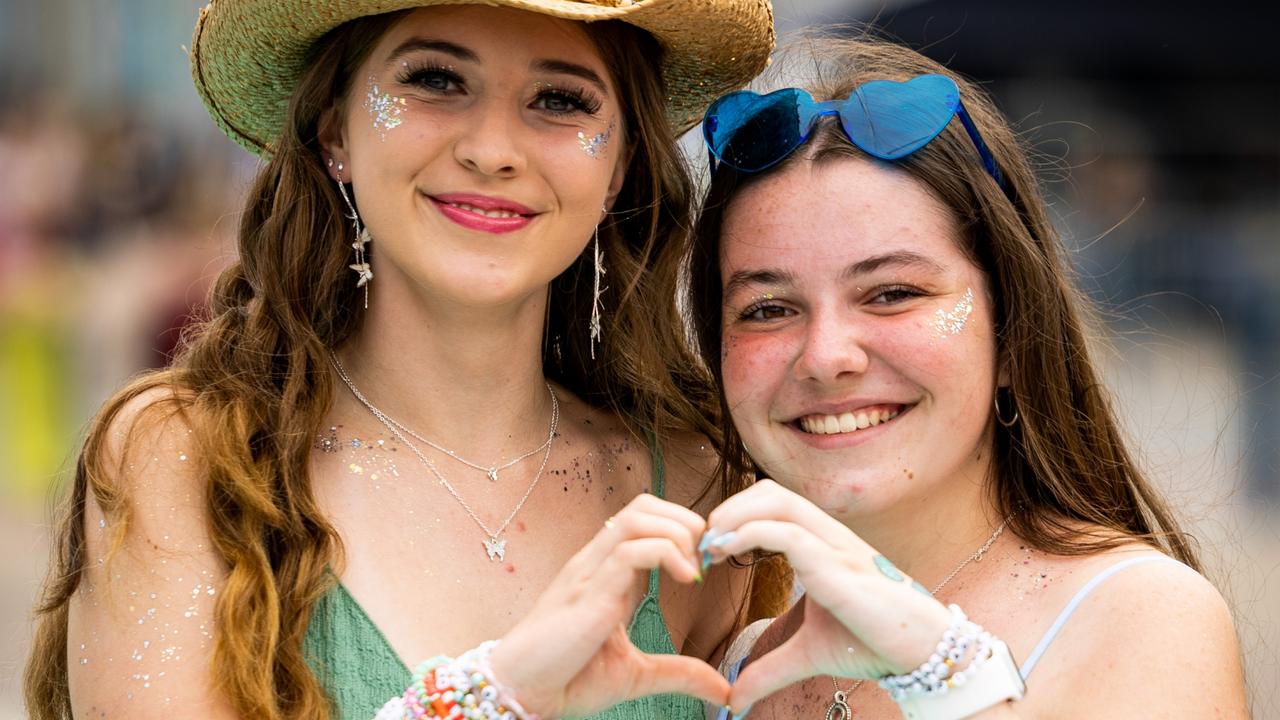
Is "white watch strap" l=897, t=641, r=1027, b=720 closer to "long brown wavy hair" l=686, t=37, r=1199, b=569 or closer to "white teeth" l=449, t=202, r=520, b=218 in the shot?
"long brown wavy hair" l=686, t=37, r=1199, b=569

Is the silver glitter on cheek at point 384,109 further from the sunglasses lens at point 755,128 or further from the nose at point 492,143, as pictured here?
the sunglasses lens at point 755,128

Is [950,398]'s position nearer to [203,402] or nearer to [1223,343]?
[203,402]

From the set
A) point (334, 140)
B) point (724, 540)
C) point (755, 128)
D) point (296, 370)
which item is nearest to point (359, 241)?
point (334, 140)

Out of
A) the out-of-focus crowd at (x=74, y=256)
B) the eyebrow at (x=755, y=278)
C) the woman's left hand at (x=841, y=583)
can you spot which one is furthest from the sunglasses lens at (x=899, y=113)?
the out-of-focus crowd at (x=74, y=256)

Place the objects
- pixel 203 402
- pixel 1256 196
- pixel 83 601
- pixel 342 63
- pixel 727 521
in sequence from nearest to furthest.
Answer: pixel 727 521 → pixel 83 601 → pixel 203 402 → pixel 342 63 → pixel 1256 196

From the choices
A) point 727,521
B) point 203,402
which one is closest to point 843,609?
point 727,521

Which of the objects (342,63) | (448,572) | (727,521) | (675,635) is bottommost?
(675,635)

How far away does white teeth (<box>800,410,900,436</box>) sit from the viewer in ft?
8.97

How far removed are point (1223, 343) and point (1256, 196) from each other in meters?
3.97

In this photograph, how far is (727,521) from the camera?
2.28 m

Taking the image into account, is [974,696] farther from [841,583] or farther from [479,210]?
[479,210]

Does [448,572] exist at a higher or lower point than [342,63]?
lower

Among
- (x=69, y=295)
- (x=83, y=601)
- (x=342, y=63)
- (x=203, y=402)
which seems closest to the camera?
(x=83, y=601)

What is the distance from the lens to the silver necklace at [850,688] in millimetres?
2807
